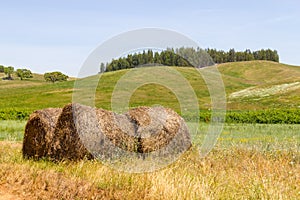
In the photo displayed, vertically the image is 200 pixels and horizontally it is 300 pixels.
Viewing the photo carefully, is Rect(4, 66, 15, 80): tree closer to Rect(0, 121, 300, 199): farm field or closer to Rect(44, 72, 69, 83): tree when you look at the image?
Rect(44, 72, 69, 83): tree

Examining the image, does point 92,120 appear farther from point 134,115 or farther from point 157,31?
point 157,31

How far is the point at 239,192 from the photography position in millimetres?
6430

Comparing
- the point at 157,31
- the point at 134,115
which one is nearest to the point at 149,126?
the point at 134,115

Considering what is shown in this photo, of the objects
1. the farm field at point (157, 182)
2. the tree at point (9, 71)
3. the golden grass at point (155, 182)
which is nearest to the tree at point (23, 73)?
the tree at point (9, 71)

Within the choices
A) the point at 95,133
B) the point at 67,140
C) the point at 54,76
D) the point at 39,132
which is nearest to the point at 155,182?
the point at 95,133

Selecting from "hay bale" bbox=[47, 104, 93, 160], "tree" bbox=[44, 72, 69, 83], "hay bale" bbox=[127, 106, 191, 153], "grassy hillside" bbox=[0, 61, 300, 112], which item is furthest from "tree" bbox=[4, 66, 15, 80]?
"hay bale" bbox=[47, 104, 93, 160]

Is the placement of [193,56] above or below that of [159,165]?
above

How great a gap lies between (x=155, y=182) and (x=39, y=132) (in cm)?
454

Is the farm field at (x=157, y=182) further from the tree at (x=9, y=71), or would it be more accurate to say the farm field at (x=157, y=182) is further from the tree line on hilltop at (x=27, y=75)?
the tree at (x=9, y=71)

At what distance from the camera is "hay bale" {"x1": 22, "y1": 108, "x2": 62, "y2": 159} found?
1009cm

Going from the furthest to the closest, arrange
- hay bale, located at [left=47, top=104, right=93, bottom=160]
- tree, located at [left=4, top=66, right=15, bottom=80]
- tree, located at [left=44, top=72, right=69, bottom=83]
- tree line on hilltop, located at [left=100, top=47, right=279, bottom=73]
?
tree, located at [left=4, top=66, right=15, bottom=80] < tree, located at [left=44, top=72, right=69, bottom=83] < tree line on hilltop, located at [left=100, top=47, right=279, bottom=73] < hay bale, located at [left=47, top=104, right=93, bottom=160]

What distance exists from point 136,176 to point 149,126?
3381mm

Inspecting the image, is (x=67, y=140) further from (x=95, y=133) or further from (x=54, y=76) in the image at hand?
(x=54, y=76)

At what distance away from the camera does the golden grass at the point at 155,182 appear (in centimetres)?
619
